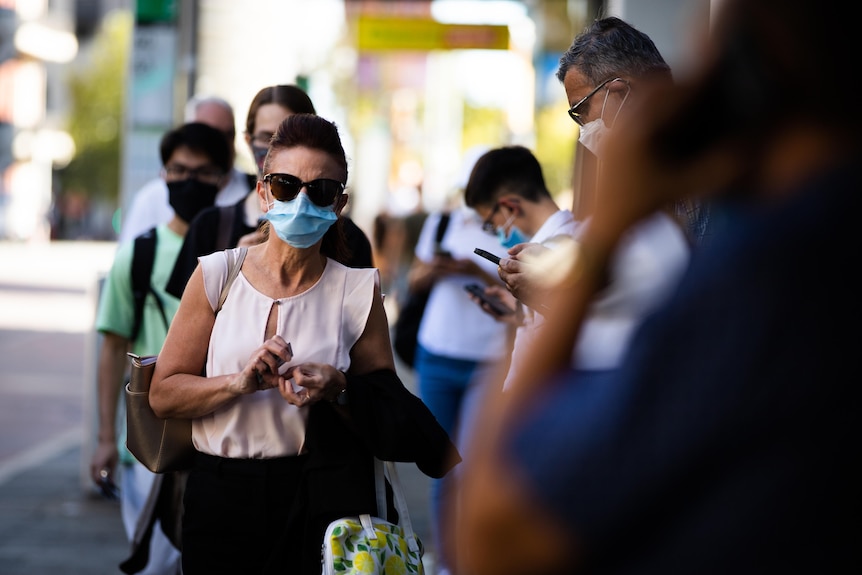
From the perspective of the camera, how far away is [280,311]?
127 inches

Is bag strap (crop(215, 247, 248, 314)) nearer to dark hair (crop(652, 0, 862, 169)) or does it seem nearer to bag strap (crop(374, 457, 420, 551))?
bag strap (crop(374, 457, 420, 551))

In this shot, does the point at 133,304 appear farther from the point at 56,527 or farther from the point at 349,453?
the point at 56,527

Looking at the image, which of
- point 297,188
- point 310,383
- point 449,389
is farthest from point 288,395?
point 449,389

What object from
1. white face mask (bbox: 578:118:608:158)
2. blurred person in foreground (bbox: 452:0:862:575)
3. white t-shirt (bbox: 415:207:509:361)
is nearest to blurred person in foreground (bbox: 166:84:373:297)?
white face mask (bbox: 578:118:608:158)

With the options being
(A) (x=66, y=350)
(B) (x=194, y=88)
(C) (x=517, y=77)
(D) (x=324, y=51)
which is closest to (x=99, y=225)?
(C) (x=517, y=77)

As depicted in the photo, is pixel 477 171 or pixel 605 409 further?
pixel 477 171

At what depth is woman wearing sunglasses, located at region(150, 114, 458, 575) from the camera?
3.12 meters

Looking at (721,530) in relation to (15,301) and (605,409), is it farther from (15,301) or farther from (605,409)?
(15,301)

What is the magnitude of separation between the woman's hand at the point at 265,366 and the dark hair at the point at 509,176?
184 centimetres

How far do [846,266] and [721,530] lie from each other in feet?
1.00

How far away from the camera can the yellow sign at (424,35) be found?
1938 centimetres

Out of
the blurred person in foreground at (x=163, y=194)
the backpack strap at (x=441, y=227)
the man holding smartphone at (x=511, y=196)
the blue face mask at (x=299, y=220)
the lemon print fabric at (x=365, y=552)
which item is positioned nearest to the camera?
the lemon print fabric at (x=365, y=552)

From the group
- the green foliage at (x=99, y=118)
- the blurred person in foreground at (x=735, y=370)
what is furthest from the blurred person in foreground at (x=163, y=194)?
the green foliage at (x=99, y=118)

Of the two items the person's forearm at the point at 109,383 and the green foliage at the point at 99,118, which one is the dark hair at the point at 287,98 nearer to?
the person's forearm at the point at 109,383
